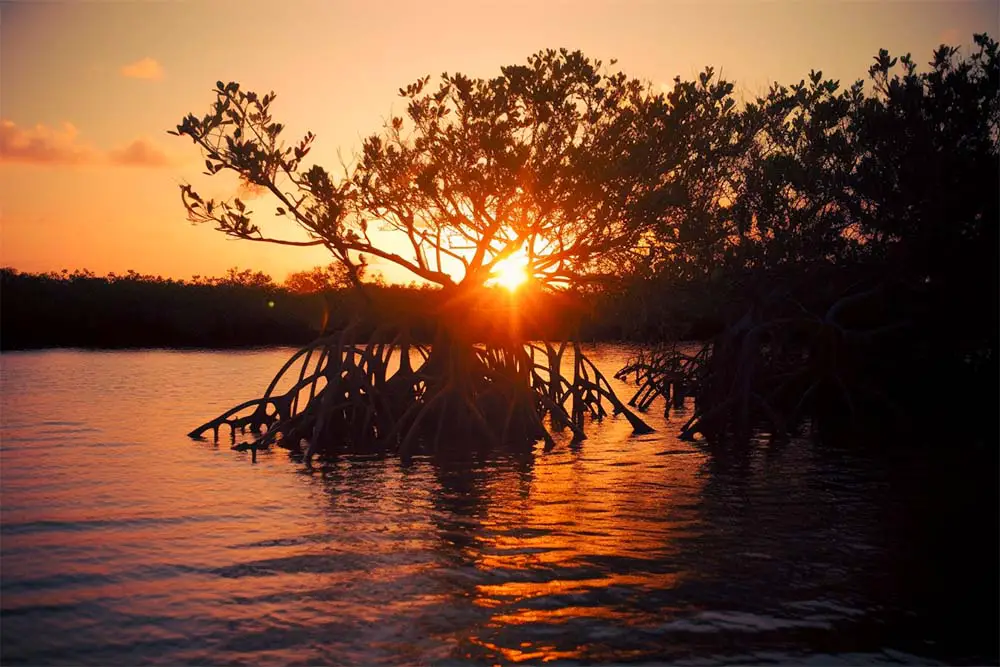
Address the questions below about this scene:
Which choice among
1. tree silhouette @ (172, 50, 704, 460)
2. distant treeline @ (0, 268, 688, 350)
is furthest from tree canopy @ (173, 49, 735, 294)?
distant treeline @ (0, 268, 688, 350)

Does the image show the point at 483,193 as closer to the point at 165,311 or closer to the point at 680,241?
the point at 680,241

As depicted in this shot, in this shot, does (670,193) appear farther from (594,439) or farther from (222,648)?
(222,648)

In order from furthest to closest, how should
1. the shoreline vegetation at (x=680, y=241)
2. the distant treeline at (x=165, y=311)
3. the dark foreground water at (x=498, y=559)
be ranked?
the distant treeline at (x=165, y=311), the shoreline vegetation at (x=680, y=241), the dark foreground water at (x=498, y=559)

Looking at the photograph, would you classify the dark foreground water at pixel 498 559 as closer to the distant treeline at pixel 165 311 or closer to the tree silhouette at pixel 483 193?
the tree silhouette at pixel 483 193

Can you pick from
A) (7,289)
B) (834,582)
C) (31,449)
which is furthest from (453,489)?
(7,289)

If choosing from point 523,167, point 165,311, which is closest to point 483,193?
point 523,167

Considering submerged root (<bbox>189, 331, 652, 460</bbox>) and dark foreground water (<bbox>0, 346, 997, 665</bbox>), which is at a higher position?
submerged root (<bbox>189, 331, 652, 460</bbox>)

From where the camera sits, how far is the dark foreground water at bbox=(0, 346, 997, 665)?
9.20 metres

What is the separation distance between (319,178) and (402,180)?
2135 millimetres

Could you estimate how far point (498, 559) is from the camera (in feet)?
39.4

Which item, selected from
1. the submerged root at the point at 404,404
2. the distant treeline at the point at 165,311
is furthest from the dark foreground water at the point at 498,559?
the distant treeline at the point at 165,311

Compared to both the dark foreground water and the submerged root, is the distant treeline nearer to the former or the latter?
the submerged root

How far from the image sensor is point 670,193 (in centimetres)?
2067

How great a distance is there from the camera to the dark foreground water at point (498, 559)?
9.20 meters
